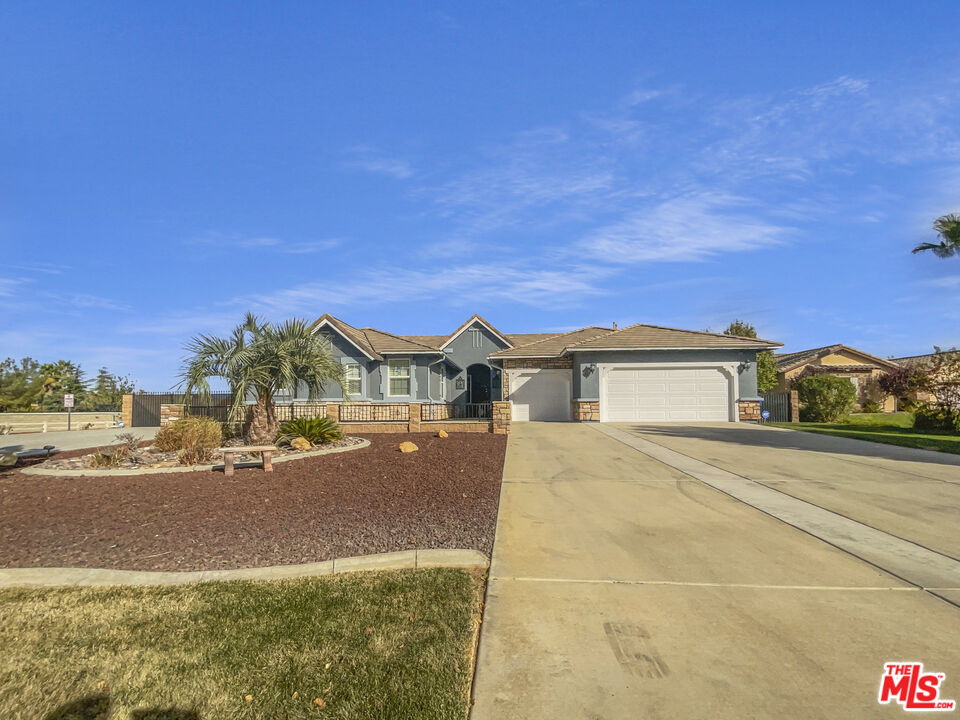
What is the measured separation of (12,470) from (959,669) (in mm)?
14747

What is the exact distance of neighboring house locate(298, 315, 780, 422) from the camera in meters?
22.6

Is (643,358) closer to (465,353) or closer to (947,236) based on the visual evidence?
(465,353)

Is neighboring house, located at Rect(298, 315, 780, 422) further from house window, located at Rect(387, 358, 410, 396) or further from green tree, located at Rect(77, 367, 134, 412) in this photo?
green tree, located at Rect(77, 367, 134, 412)

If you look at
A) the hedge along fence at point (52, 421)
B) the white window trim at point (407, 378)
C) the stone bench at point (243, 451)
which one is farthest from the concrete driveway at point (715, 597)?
the hedge along fence at point (52, 421)

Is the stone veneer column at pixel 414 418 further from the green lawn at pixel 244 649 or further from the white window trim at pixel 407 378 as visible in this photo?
the green lawn at pixel 244 649

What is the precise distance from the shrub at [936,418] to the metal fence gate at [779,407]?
15.1 ft

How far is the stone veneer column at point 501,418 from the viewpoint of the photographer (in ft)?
58.7

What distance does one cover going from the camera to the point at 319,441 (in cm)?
1353

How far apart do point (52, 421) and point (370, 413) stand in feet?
62.5

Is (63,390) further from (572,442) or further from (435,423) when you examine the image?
(572,442)

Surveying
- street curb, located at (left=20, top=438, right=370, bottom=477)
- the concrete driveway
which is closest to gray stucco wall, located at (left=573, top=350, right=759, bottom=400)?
the concrete driveway

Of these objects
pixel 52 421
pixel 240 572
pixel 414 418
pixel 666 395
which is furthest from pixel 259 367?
pixel 52 421

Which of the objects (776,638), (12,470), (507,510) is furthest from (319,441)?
(776,638)

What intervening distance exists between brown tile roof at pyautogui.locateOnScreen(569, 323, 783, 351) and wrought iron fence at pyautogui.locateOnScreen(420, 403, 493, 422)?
5.81 meters
